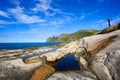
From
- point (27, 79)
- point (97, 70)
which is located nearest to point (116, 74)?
point (97, 70)

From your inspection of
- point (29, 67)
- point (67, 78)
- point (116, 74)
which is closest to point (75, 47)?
point (29, 67)

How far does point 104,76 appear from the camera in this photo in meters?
19.6

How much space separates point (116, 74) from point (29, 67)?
19530mm

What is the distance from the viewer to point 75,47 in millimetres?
50938

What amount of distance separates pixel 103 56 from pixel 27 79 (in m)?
15.4

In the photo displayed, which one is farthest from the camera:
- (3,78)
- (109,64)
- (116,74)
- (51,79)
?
(3,78)

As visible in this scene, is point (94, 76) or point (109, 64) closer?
point (109, 64)

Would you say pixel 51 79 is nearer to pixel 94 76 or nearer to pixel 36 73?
pixel 36 73

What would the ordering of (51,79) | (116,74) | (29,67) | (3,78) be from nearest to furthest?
(116,74)
(51,79)
(3,78)
(29,67)

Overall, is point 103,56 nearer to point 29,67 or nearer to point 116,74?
point 116,74

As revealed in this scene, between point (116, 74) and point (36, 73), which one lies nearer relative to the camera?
point (116, 74)

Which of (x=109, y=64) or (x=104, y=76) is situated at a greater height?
(x=109, y=64)

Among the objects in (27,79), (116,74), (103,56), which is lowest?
(27,79)

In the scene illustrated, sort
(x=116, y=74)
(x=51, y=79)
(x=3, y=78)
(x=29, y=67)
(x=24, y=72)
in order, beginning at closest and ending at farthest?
(x=116, y=74), (x=51, y=79), (x=3, y=78), (x=24, y=72), (x=29, y=67)
